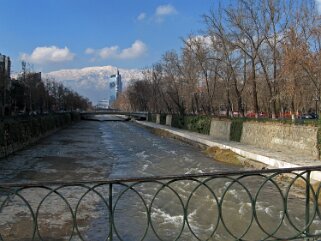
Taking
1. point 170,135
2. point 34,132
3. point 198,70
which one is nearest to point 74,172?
point 34,132

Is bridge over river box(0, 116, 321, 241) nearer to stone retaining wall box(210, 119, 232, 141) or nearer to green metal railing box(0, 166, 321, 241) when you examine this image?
green metal railing box(0, 166, 321, 241)

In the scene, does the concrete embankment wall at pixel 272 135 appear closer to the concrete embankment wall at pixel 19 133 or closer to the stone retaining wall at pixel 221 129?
the stone retaining wall at pixel 221 129

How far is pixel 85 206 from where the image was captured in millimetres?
13688

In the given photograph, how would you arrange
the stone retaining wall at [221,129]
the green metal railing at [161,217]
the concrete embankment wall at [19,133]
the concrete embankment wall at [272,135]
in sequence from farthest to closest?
1. the stone retaining wall at [221,129]
2. the concrete embankment wall at [19,133]
3. the concrete embankment wall at [272,135]
4. the green metal railing at [161,217]

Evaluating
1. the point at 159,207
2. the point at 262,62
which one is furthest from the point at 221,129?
the point at 159,207

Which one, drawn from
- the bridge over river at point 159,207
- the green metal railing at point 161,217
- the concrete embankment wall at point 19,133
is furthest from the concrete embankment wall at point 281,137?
the concrete embankment wall at point 19,133

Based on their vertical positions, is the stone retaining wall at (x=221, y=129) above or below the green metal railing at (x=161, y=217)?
above

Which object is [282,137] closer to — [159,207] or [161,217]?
[159,207]

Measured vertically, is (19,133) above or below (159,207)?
above

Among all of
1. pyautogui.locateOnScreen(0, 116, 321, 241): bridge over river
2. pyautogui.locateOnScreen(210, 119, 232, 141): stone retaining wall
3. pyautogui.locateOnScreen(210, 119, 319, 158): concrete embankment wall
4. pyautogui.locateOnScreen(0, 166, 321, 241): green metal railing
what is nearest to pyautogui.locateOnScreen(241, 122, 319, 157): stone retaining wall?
pyautogui.locateOnScreen(210, 119, 319, 158): concrete embankment wall

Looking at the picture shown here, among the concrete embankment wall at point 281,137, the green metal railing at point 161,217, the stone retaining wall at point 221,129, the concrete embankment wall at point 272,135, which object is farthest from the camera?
the stone retaining wall at point 221,129

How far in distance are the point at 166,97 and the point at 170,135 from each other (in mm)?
32144

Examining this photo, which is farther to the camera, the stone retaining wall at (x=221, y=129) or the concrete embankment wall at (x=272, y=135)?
the stone retaining wall at (x=221, y=129)

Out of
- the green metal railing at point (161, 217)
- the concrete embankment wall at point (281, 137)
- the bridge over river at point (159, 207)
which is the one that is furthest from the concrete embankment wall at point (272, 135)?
the green metal railing at point (161, 217)
